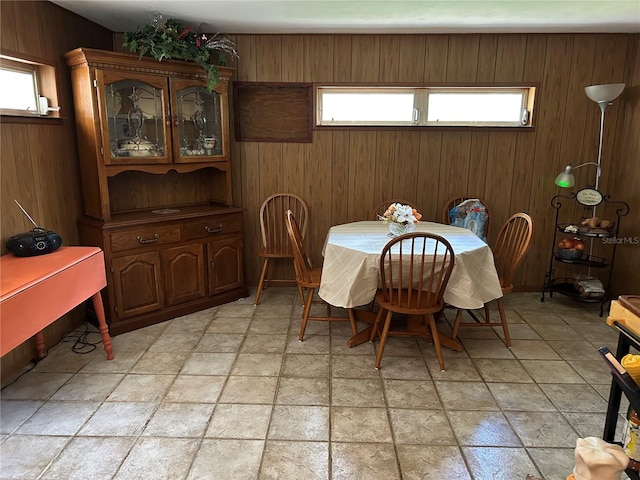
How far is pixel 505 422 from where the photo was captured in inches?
86.8

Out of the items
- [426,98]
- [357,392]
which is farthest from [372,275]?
[426,98]

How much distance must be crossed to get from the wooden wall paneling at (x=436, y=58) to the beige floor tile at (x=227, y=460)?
3.25 metres

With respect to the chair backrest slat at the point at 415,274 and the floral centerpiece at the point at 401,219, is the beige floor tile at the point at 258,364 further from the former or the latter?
the floral centerpiece at the point at 401,219

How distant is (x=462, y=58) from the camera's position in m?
3.78

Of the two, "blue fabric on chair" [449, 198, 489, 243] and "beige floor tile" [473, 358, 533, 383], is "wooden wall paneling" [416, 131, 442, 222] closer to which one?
"blue fabric on chair" [449, 198, 489, 243]

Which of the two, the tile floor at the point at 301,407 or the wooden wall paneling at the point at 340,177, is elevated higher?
the wooden wall paneling at the point at 340,177

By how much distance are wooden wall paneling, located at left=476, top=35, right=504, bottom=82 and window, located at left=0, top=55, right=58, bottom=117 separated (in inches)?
131

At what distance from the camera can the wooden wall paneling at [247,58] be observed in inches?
149

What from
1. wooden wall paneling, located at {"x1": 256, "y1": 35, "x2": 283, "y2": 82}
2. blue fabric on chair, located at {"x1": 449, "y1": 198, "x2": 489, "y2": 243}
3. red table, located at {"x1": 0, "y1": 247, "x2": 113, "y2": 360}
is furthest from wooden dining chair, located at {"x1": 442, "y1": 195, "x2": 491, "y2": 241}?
red table, located at {"x1": 0, "y1": 247, "x2": 113, "y2": 360}

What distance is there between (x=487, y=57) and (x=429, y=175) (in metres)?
1.11

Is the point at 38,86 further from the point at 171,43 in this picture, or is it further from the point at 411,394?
the point at 411,394

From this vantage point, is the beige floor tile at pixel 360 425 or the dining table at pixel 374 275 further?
the dining table at pixel 374 275

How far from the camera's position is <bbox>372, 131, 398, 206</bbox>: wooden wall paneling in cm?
396

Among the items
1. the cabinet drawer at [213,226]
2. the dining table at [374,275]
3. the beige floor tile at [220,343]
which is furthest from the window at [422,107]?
the beige floor tile at [220,343]
